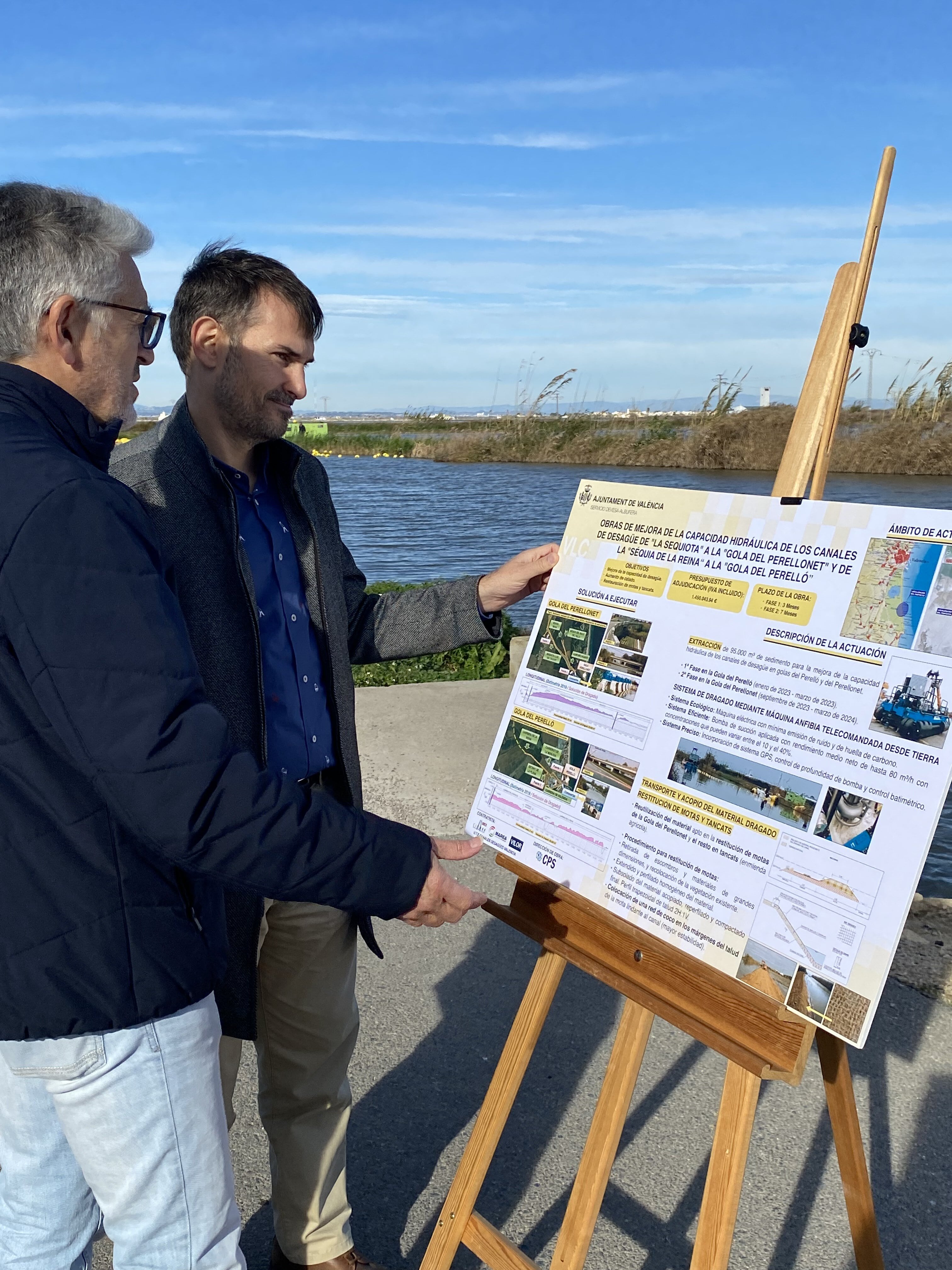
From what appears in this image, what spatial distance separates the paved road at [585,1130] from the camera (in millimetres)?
2635

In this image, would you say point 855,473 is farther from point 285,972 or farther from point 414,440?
point 414,440

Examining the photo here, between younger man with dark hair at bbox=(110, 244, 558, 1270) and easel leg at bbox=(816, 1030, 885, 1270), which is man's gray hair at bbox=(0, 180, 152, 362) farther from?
easel leg at bbox=(816, 1030, 885, 1270)

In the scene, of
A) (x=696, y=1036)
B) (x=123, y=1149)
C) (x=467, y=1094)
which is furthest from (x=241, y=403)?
(x=467, y=1094)

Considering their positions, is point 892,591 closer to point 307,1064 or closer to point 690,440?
point 307,1064

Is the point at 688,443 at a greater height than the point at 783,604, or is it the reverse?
the point at 688,443

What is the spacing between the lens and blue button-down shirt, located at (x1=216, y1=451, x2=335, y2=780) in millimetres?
2340

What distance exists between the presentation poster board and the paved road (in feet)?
3.79

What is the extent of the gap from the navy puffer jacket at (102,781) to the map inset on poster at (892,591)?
92cm

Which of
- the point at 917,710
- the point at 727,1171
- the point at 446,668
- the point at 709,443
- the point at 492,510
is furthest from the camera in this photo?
the point at 709,443

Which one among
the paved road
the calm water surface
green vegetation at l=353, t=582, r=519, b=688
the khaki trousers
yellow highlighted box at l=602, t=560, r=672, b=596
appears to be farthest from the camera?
the calm water surface

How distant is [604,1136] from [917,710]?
1.04 meters

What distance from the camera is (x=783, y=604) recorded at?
189 cm

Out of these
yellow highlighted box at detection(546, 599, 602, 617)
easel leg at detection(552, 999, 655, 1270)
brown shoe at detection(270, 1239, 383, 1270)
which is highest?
yellow highlighted box at detection(546, 599, 602, 617)

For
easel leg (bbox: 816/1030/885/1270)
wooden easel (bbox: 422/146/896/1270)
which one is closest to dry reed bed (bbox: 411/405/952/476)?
wooden easel (bbox: 422/146/896/1270)
